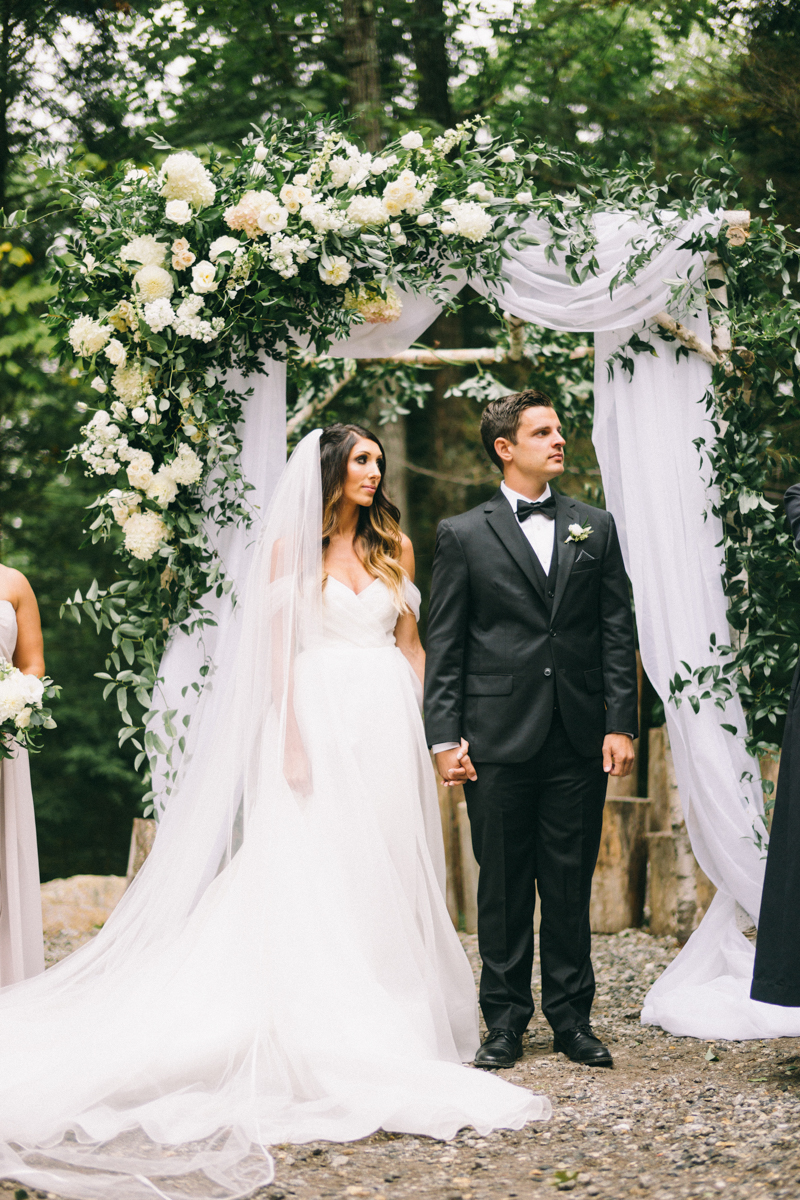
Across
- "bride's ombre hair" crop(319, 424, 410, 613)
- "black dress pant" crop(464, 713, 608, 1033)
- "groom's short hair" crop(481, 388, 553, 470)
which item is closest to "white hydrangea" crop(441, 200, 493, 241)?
"groom's short hair" crop(481, 388, 553, 470)

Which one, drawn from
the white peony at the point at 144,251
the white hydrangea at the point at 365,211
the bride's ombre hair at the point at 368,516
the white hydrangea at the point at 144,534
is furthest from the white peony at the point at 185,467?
the white hydrangea at the point at 365,211

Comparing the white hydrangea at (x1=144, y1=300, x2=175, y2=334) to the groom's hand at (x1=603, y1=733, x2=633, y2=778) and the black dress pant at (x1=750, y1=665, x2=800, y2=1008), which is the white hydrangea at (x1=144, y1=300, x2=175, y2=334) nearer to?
the groom's hand at (x1=603, y1=733, x2=633, y2=778)

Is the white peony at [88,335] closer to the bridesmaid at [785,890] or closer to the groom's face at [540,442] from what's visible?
the groom's face at [540,442]

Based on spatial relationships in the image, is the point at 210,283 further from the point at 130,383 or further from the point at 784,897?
the point at 784,897

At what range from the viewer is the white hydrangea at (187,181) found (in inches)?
142

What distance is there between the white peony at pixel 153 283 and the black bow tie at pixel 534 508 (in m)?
1.34

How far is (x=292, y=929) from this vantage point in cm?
326

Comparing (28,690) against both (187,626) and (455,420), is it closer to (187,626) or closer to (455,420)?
(187,626)

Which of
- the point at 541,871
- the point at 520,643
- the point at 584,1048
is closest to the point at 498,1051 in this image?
the point at 584,1048

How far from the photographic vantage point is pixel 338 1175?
8.53ft

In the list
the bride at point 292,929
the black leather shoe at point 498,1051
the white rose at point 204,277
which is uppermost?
the white rose at point 204,277

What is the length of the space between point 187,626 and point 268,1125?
168cm

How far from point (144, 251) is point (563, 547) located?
1.67 metres

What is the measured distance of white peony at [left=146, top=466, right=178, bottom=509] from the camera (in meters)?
3.74
